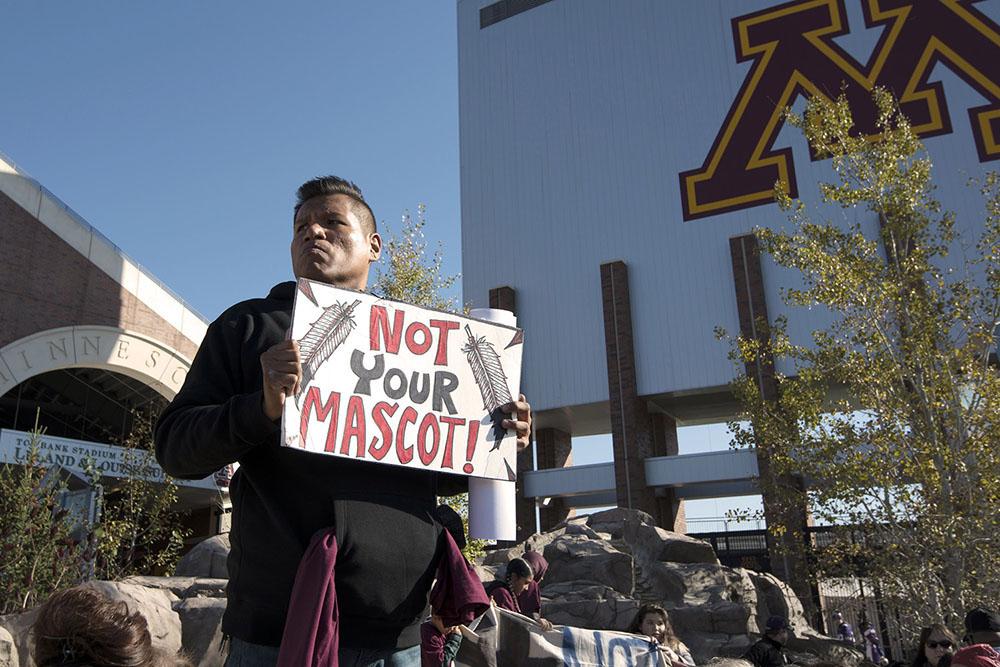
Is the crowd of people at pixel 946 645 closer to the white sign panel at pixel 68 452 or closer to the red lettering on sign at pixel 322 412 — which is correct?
the red lettering on sign at pixel 322 412

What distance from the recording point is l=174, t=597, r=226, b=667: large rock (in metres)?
8.05

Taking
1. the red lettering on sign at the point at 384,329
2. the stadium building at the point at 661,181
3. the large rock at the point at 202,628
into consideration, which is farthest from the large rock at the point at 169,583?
the stadium building at the point at 661,181

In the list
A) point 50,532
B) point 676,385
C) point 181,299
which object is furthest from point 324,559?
point 676,385

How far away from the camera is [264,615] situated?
5.97 feet

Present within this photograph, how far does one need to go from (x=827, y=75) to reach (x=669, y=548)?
59.3 feet

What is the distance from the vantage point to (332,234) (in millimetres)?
2273

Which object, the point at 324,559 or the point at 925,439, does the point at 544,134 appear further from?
the point at 324,559

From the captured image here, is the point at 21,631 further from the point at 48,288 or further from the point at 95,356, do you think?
the point at 48,288

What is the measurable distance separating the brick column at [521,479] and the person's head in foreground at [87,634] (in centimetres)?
2766

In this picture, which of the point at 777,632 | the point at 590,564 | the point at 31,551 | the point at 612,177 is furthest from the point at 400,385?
the point at 612,177

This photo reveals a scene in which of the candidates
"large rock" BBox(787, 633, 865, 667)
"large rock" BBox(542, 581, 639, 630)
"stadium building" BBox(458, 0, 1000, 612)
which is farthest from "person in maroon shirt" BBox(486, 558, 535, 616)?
"stadium building" BBox(458, 0, 1000, 612)

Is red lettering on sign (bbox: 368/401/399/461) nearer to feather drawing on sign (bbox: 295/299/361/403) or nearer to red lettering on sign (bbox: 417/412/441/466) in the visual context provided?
red lettering on sign (bbox: 417/412/441/466)

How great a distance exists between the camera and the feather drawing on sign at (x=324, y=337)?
1.96 m

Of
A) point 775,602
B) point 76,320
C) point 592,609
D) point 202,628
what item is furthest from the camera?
point 76,320
